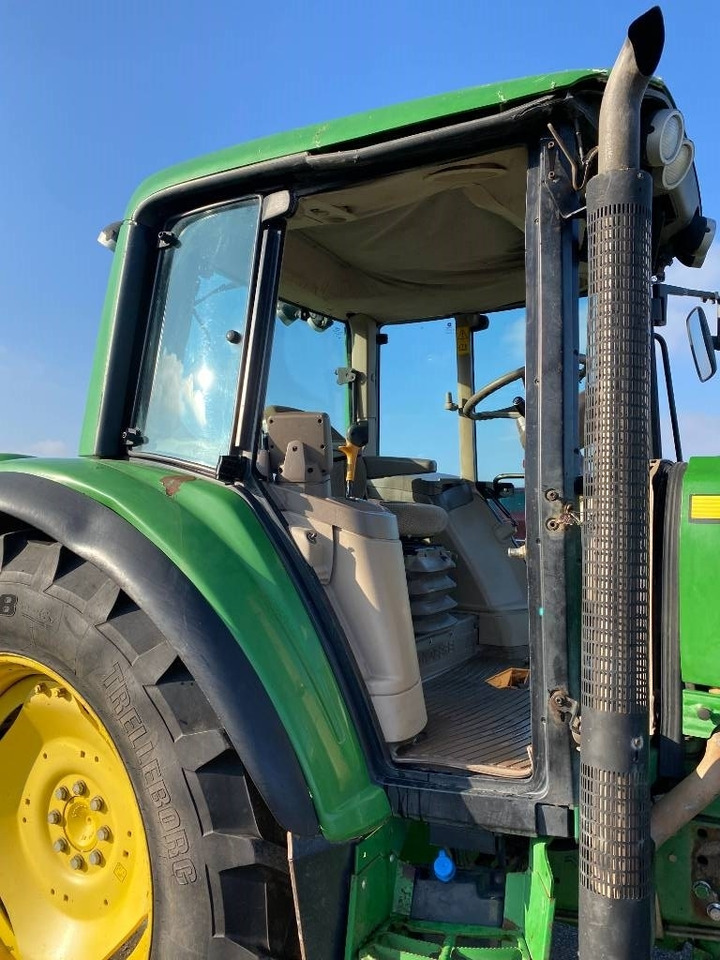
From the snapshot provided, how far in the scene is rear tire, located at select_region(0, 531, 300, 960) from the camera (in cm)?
170

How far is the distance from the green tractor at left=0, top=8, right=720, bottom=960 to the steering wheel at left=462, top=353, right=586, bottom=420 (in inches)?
29.9

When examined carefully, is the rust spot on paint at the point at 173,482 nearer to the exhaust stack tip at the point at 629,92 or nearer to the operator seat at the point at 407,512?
the operator seat at the point at 407,512

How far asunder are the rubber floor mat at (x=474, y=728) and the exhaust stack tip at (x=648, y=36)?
156 cm

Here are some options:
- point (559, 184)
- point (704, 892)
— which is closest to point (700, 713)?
point (704, 892)

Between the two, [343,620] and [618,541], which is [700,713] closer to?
[618,541]

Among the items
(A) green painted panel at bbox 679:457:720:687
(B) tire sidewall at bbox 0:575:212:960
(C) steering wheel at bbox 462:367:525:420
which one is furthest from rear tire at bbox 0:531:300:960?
(C) steering wheel at bbox 462:367:525:420

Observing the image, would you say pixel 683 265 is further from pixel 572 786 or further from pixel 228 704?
pixel 228 704

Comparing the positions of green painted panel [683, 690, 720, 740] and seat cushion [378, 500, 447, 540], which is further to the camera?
seat cushion [378, 500, 447, 540]

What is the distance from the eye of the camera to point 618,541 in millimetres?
1479

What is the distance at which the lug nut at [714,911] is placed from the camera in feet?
5.69

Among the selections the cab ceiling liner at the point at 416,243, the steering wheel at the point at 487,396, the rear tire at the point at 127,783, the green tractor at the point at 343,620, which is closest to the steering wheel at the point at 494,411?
the steering wheel at the point at 487,396

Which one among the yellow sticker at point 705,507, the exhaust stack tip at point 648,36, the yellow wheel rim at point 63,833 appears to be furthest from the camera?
the yellow wheel rim at point 63,833

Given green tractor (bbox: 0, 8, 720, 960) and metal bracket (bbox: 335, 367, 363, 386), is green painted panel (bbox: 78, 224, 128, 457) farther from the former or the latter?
metal bracket (bbox: 335, 367, 363, 386)

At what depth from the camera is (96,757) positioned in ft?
6.81
